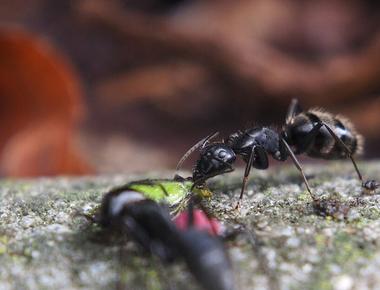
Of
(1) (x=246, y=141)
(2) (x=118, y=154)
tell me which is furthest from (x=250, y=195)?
(2) (x=118, y=154)

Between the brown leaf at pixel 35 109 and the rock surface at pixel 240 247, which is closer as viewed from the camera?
the rock surface at pixel 240 247

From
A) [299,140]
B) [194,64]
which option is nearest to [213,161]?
[299,140]

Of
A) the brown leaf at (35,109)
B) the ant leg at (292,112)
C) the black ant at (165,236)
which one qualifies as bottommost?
the black ant at (165,236)

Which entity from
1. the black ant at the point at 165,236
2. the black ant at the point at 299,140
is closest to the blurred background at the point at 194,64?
the black ant at the point at 299,140

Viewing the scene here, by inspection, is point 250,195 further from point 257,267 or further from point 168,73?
point 168,73

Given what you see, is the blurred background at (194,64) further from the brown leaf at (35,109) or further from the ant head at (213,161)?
the ant head at (213,161)

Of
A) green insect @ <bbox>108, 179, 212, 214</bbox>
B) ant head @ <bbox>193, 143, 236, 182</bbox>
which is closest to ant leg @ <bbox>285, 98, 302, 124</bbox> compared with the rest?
ant head @ <bbox>193, 143, 236, 182</bbox>

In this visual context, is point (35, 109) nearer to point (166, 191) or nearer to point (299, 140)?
point (299, 140)
